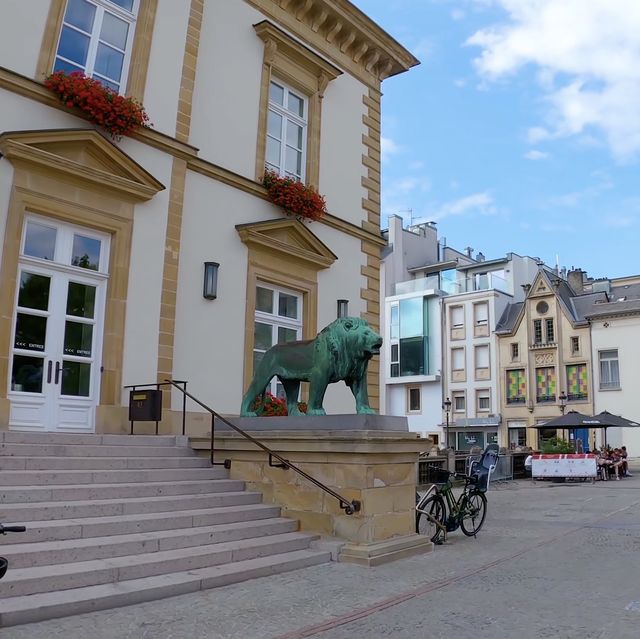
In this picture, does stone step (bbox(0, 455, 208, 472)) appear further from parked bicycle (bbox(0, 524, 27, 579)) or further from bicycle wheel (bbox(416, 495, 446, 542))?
parked bicycle (bbox(0, 524, 27, 579))

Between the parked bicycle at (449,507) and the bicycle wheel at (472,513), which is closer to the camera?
the parked bicycle at (449,507)

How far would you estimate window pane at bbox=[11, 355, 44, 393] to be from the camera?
9.36 meters

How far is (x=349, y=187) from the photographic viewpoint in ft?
50.9

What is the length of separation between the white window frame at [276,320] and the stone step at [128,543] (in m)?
5.47

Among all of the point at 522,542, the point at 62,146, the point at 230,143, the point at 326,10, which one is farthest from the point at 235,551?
the point at 326,10

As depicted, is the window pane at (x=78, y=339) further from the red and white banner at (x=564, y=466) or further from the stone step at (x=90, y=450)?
the red and white banner at (x=564, y=466)

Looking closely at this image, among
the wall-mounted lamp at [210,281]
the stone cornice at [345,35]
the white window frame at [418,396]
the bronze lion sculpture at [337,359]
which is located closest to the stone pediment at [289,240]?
the wall-mounted lamp at [210,281]

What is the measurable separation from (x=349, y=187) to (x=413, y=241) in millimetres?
40816

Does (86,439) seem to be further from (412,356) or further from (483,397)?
(412,356)

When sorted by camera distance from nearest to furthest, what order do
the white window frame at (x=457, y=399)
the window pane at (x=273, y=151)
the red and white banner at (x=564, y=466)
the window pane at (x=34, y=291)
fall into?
1. the window pane at (x=34, y=291)
2. the window pane at (x=273, y=151)
3. the red and white banner at (x=564, y=466)
4. the white window frame at (x=457, y=399)

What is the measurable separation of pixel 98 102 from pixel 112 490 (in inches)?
229

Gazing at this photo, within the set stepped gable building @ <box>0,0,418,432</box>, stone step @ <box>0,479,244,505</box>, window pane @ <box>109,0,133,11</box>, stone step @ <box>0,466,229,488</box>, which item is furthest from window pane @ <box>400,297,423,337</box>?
stone step @ <box>0,479,244,505</box>

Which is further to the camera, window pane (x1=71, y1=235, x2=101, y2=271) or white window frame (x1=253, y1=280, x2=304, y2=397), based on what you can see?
white window frame (x1=253, y1=280, x2=304, y2=397)

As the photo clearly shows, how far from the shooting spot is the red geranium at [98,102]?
32.7 ft
